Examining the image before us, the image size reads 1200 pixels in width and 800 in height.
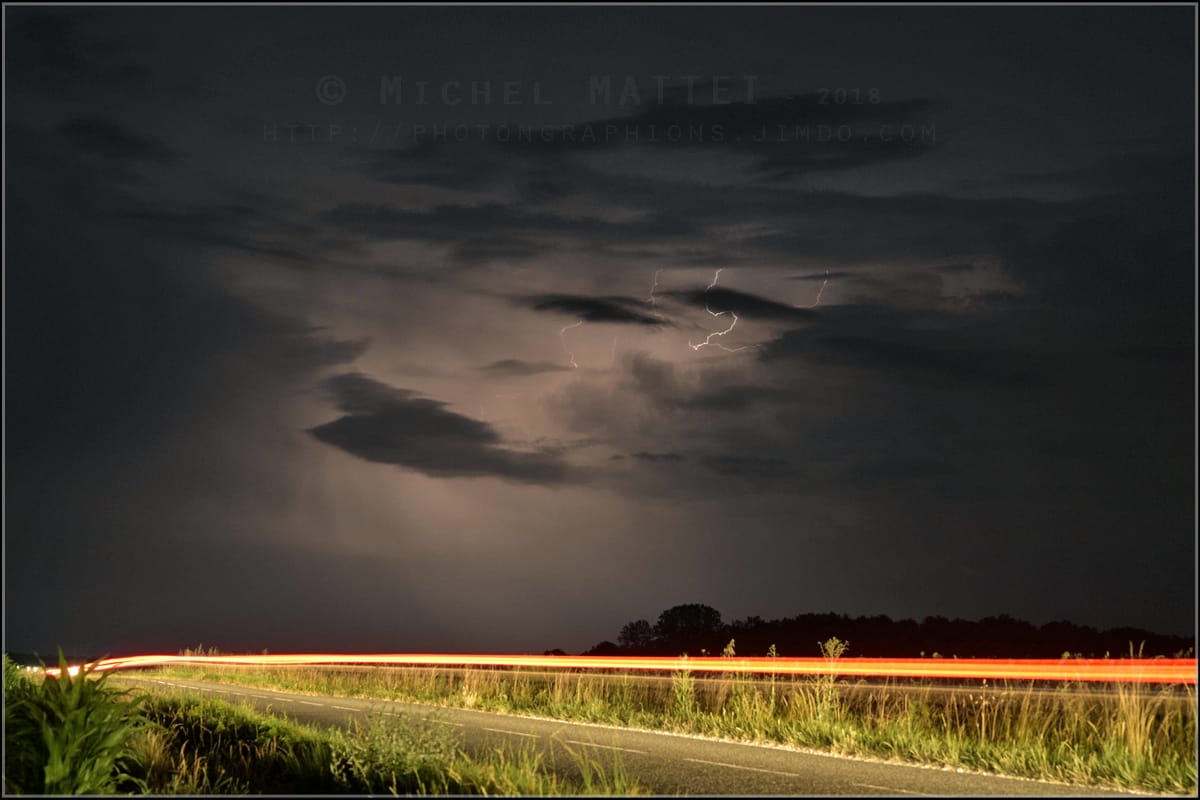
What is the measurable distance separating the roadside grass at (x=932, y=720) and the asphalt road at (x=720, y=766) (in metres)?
0.63

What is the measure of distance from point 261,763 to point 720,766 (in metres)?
6.84

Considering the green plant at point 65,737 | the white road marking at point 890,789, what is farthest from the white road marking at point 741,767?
the green plant at point 65,737

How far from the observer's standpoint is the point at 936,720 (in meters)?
18.5

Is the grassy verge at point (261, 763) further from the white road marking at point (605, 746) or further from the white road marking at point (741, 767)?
the white road marking at point (741, 767)

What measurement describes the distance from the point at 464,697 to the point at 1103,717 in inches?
613

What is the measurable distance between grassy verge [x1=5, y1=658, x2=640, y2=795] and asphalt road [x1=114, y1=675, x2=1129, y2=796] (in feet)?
2.40

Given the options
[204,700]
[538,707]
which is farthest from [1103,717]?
[204,700]

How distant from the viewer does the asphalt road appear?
12.8 meters

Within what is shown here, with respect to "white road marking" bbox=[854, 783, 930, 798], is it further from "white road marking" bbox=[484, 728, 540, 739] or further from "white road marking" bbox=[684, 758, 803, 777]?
"white road marking" bbox=[484, 728, 540, 739]

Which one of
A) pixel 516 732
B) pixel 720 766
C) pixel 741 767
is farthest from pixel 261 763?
pixel 741 767

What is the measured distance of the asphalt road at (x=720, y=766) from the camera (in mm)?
12797

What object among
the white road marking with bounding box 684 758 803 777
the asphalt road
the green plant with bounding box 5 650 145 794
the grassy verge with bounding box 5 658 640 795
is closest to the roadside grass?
the asphalt road

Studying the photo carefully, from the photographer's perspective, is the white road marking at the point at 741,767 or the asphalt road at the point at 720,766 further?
the white road marking at the point at 741,767

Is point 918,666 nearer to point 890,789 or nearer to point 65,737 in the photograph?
point 890,789
